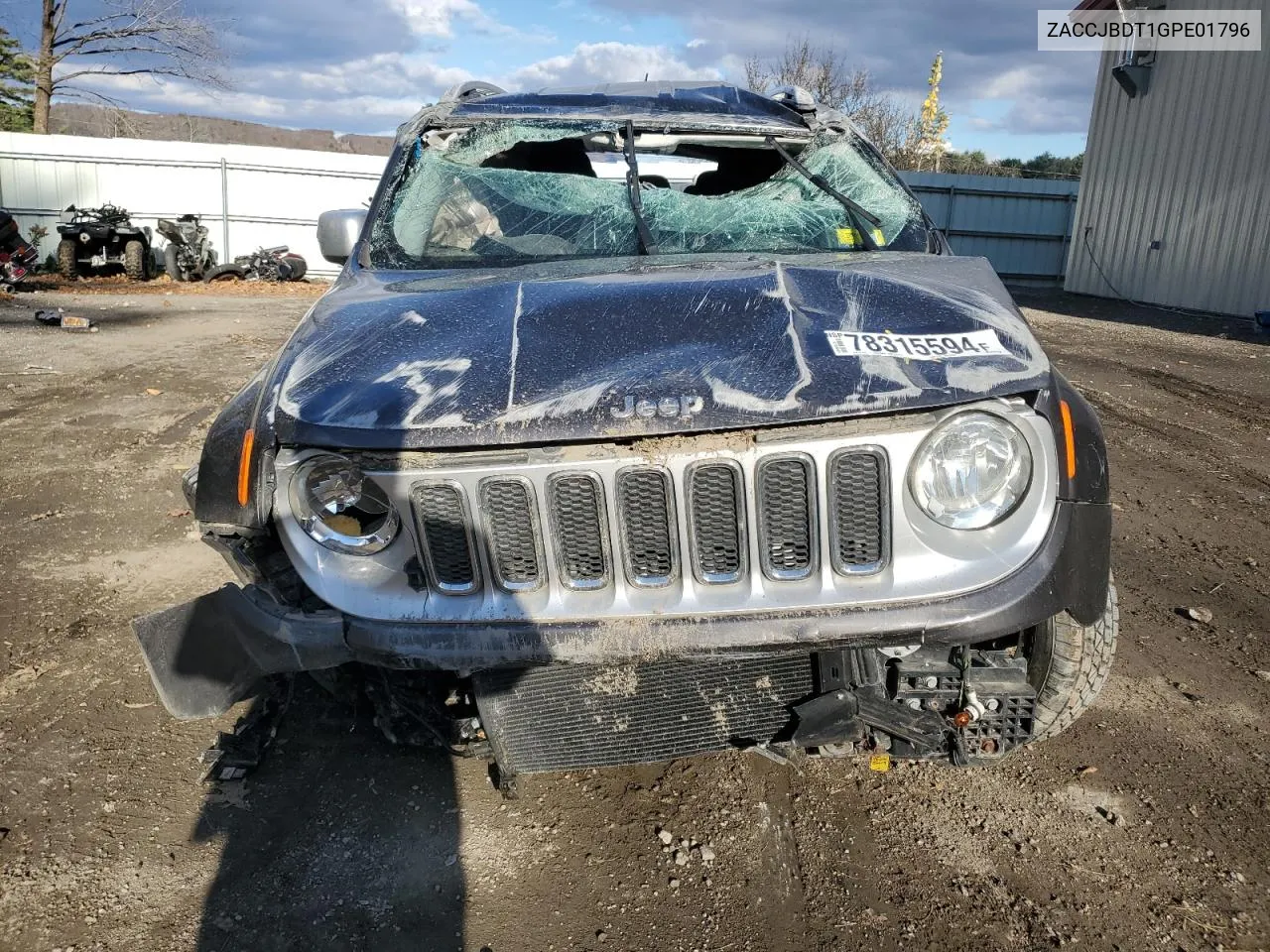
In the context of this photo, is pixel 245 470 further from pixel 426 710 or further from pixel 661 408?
pixel 661 408

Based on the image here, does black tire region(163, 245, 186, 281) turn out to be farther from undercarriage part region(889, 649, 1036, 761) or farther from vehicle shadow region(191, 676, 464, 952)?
undercarriage part region(889, 649, 1036, 761)

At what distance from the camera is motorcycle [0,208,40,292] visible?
48.1ft

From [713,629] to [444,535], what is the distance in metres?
0.64

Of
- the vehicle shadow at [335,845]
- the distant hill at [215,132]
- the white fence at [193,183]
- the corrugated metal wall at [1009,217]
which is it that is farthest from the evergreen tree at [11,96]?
the vehicle shadow at [335,845]

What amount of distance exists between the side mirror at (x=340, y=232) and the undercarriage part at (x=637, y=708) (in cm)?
185

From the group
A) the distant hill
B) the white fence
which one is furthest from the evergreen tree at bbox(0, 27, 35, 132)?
the white fence

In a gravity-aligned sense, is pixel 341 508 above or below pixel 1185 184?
below

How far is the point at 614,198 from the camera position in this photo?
3340mm

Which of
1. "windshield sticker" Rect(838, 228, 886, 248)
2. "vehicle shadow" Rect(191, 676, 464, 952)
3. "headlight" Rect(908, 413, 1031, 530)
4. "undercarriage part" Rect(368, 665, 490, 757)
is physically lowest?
"vehicle shadow" Rect(191, 676, 464, 952)

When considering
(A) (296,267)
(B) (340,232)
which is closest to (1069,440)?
(B) (340,232)

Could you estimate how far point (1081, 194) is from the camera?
731 inches

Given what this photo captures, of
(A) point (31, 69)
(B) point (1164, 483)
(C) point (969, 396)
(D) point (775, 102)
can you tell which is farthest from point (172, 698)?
(A) point (31, 69)

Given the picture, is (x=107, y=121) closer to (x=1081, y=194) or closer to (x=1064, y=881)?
(x=1081, y=194)

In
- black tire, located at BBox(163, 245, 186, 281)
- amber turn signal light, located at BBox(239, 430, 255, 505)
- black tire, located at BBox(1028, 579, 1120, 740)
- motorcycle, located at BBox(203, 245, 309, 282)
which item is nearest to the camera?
amber turn signal light, located at BBox(239, 430, 255, 505)
